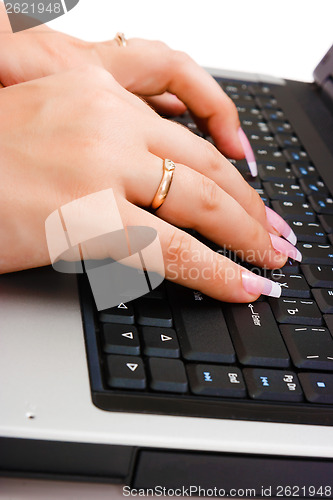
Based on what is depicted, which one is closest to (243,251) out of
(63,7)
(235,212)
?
(235,212)

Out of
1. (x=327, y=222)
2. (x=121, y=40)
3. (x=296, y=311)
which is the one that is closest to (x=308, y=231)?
(x=327, y=222)

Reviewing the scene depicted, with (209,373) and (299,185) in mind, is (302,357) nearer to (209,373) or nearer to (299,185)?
(209,373)

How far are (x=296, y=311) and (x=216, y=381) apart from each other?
120 mm

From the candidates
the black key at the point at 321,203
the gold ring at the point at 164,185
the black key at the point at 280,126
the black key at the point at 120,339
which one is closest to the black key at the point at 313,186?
the black key at the point at 321,203

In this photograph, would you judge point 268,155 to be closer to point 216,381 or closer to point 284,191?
point 284,191

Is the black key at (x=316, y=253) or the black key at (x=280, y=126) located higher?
the black key at (x=316, y=253)

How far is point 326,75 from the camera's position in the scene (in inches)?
35.7

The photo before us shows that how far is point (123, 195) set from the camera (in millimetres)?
500

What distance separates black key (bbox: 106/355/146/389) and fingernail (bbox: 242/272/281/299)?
13cm

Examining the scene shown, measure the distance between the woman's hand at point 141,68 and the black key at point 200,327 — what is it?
272 mm

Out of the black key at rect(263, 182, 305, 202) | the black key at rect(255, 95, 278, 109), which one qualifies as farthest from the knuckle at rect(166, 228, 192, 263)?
the black key at rect(255, 95, 278, 109)

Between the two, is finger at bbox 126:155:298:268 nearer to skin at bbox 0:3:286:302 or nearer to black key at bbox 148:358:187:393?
skin at bbox 0:3:286:302

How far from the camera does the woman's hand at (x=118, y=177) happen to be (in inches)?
18.9

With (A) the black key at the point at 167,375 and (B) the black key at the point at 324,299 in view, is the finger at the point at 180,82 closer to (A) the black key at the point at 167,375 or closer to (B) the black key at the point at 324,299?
(B) the black key at the point at 324,299
